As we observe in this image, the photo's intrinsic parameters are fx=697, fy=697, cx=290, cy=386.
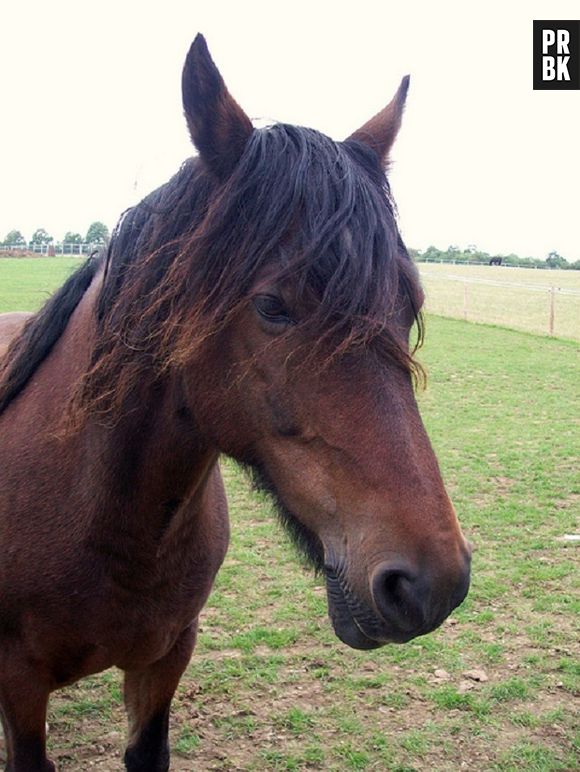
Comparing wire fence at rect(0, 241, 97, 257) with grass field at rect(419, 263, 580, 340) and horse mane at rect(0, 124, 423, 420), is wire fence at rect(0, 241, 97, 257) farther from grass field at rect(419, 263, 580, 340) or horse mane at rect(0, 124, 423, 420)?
horse mane at rect(0, 124, 423, 420)

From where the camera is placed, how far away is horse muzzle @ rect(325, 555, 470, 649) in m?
1.57

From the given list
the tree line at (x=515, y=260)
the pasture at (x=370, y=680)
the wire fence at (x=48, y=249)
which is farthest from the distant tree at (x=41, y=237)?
the pasture at (x=370, y=680)

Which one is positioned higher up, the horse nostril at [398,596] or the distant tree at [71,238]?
the distant tree at [71,238]

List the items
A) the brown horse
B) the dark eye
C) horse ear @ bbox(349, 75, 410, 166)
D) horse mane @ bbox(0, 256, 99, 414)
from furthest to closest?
horse mane @ bbox(0, 256, 99, 414)
horse ear @ bbox(349, 75, 410, 166)
the dark eye
the brown horse

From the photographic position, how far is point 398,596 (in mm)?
1619

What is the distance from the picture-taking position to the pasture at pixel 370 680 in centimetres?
363

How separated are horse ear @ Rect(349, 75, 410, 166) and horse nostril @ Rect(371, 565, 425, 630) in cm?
139

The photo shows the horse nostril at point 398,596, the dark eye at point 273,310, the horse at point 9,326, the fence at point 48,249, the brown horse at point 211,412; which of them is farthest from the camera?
the fence at point 48,249

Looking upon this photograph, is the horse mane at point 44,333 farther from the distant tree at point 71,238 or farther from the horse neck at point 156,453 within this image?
the distant tree at point 71,238

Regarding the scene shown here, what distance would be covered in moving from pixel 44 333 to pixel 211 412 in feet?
3.27

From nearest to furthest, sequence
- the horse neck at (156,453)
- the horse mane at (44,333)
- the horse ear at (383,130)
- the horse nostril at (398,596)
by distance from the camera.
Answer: the horse nostril at (398,596) < the horse neck at (156,453) < the horse ear at (383,130) < the horse mane at (44,333)

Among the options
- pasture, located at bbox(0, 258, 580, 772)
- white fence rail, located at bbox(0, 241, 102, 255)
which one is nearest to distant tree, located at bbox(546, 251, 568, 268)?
white fence rail, located at bbox(0, 241, 102, 255)

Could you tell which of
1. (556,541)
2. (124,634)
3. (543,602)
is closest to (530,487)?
(556,541)

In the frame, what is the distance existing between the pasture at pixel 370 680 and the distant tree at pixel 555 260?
7765 cm
